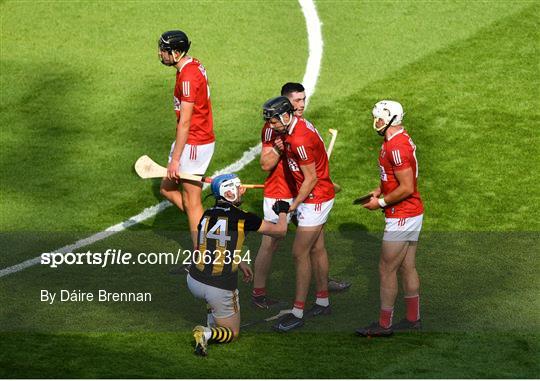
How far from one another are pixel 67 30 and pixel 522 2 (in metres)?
7.78

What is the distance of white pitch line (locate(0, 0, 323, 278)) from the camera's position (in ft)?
51.7

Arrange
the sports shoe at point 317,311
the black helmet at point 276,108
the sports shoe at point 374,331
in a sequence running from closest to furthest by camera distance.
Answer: the sports shoe at point 374,331 → the black helmet at point 276,108 → the sports shoe at point 317,311

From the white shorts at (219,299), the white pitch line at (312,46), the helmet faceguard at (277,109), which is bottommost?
the white shorts at (219,299)

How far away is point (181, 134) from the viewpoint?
14.8 metres

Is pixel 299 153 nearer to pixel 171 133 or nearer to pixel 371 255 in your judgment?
pixel 371 255

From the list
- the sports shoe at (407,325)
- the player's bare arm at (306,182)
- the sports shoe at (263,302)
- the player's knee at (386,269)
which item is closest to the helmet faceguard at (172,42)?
the player's bare arm at (306,182)

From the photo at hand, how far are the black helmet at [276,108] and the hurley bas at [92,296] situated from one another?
2.52 meters

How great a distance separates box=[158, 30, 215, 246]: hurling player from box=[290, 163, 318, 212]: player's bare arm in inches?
73.6

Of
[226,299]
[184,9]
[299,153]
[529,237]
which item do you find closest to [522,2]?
[184,9]

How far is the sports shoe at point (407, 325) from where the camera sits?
13203 millimetres

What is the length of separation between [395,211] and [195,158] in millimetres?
3083

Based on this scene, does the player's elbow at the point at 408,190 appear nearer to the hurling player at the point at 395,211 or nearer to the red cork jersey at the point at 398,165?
the hurling player at the point at 395,211

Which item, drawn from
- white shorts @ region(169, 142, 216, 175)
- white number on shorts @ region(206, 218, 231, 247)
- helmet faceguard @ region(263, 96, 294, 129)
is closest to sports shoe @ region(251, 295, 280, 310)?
white number on shorts @ region(206, 218, 231, 247)

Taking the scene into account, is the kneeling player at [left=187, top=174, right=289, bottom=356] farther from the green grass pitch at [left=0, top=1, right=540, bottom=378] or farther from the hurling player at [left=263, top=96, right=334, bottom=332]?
the hurling player at [left=263, top=96, right=334, bottom=332]
